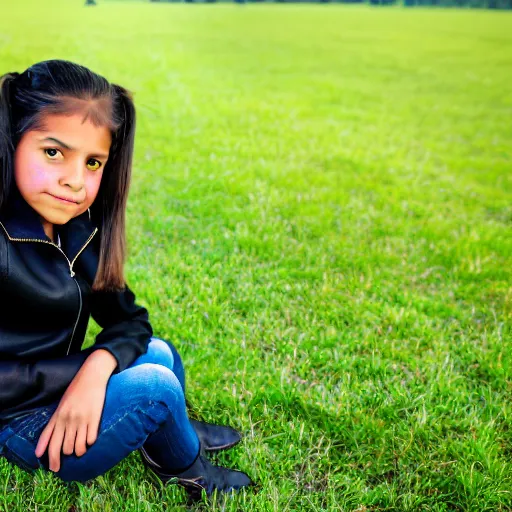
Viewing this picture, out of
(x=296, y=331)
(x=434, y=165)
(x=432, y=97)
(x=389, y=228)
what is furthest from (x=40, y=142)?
(x=432, y=97)

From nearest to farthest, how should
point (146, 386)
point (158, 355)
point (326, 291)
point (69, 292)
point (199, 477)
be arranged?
1. point (146, 386)
2. point (69, 292)
3. point (199, 477)
4. point (158, 355)
5. point (326, 291)

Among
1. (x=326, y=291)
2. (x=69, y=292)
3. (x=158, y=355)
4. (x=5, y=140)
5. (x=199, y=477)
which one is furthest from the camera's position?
(x=326, y=291)

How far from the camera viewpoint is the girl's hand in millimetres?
2053

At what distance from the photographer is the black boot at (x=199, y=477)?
236 centimetres

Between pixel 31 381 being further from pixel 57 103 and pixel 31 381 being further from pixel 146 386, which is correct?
pixel 57 103

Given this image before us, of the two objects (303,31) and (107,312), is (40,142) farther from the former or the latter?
(303,31)

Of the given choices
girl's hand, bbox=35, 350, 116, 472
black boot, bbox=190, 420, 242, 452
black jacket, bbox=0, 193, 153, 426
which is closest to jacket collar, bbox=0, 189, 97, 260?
black jacket, bbox=0, 193, 153, 426

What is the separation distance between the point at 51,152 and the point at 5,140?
0.14 m

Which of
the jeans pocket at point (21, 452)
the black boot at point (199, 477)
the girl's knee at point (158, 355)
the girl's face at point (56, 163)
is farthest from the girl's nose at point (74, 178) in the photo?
the black boot at point (199, 477)

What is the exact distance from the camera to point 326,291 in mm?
3967

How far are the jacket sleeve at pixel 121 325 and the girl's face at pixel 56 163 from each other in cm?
46

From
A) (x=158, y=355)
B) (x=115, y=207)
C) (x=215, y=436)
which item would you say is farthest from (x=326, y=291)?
(x=115, y=207)

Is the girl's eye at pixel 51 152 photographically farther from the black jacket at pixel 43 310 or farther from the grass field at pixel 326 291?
the grass field at pixel 326 291

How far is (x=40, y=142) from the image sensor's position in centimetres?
205
